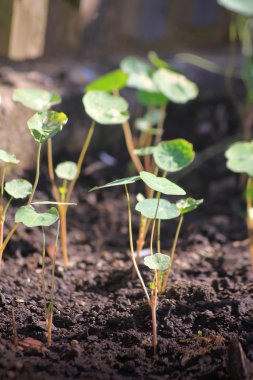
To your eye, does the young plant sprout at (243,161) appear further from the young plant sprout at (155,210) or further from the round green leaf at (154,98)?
the round green leaf at (154,98)

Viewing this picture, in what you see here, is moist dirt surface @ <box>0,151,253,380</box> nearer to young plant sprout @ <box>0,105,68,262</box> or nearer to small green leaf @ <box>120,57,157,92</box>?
young plant sprout @ <box>0,105,68,262</box>

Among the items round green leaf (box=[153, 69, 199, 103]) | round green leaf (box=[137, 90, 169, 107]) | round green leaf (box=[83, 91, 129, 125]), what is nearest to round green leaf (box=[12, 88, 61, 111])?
round green leaf (box=[83, 91, 129, 125])

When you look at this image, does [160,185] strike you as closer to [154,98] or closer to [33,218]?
[33,218]

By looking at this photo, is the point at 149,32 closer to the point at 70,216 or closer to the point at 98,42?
the point at 98,42

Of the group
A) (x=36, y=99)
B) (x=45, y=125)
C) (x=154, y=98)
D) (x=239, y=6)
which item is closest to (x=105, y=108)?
(x=36, y=99)

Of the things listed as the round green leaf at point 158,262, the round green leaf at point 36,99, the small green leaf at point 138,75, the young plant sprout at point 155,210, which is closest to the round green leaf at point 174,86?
the small green leaf at point 138,75

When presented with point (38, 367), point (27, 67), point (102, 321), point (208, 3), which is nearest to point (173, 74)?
point (27, 67)
